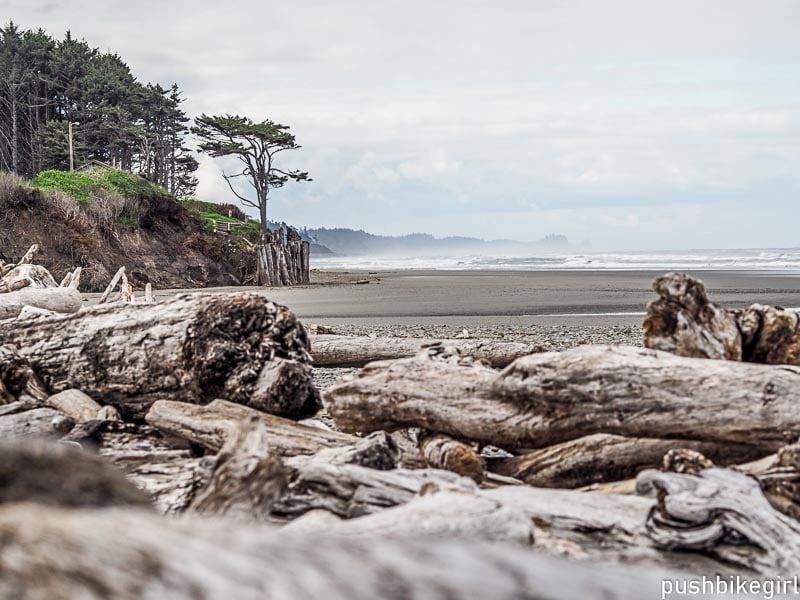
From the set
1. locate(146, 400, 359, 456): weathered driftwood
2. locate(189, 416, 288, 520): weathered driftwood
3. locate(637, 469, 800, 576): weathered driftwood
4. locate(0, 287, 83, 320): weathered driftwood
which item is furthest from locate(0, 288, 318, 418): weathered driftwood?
locate(0, 287, 83, 320): weathered driftwood

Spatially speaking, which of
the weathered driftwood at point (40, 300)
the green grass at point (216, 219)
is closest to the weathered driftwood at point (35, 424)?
the weathered driftwood at point (40, 300)

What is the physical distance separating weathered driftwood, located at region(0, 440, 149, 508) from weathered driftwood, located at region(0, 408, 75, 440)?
11.0 ft

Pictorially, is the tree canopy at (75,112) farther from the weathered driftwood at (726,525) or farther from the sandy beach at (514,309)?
the weathered driftwood at (726,525)

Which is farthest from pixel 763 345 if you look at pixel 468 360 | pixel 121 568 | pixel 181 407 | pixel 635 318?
pixel 635 318

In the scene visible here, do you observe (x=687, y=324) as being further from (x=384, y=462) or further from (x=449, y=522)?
(x=449, y=522)

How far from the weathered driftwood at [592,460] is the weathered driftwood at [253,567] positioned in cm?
277

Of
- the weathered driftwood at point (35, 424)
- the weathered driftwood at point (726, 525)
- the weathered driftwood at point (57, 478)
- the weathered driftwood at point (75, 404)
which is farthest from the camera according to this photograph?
the weathered driftwood at point (75, 404)

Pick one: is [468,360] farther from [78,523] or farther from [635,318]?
[635,318]

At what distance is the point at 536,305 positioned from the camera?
20.3 m

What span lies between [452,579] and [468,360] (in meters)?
3.32

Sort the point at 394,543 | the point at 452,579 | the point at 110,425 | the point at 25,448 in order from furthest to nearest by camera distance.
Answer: the point at 110,425
the point at 25,448
the point at 394,543
the point at 452,579

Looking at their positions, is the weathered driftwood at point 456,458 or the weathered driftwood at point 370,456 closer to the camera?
the weathered driftwood at point 370,456

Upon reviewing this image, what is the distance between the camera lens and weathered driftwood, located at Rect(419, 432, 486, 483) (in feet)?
12.3

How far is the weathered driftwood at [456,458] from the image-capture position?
12.3 feet
